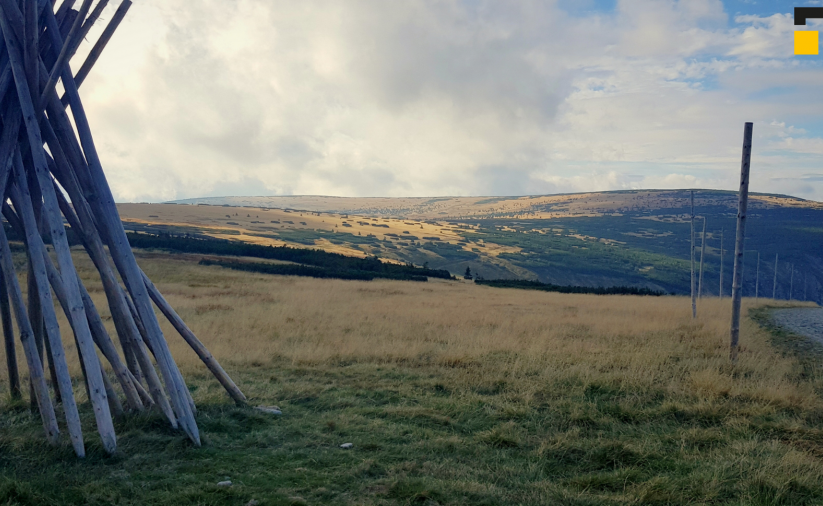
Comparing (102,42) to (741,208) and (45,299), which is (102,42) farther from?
(741,208)

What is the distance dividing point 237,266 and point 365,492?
34039mm

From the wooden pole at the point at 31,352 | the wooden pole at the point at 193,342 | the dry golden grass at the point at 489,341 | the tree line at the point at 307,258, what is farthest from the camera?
the tree line at the point at 307,258

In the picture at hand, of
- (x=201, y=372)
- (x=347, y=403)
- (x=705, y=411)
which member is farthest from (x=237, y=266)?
(x=705, y=411)

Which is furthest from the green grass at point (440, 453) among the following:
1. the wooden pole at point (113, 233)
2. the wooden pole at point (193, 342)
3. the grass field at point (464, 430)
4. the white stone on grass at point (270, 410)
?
the wooden pole at point (113, 233)

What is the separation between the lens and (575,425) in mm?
6816

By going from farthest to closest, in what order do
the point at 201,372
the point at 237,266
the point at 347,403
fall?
the point at 237,266 < the point at 201,372 < the point at 347,403

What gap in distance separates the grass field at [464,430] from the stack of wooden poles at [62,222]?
47cm

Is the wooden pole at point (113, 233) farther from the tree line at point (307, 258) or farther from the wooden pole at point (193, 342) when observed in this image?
the tree line at point (307, 258)

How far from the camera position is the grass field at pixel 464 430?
465cm

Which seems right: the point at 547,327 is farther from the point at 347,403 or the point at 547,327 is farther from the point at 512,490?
the point at 512,490

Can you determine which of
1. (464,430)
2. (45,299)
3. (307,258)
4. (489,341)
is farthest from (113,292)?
(307,258)

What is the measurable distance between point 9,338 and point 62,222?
185cm

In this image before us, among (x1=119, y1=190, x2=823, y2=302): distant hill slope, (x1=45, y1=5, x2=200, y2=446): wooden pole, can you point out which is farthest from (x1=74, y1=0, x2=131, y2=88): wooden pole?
(x1=119, y1=190, x2=823, y2=302): distant hill slope

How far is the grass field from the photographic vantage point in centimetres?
465
